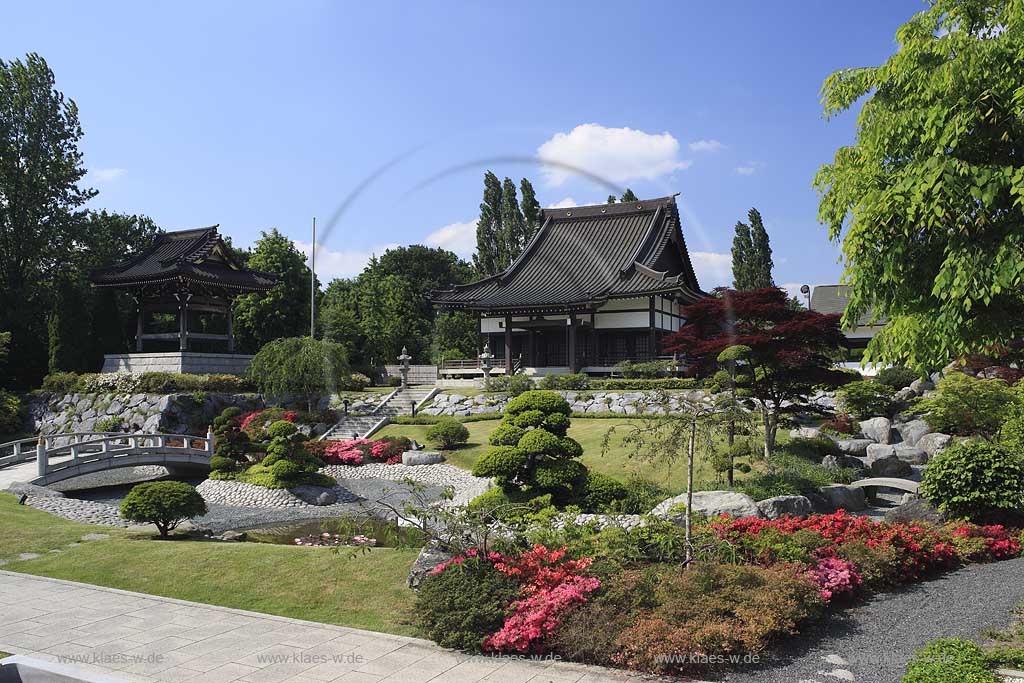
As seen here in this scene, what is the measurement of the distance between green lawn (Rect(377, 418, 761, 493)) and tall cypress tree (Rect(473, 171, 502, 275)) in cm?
1940

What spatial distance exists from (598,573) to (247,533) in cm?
1070

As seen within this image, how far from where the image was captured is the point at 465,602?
7043 millimetres

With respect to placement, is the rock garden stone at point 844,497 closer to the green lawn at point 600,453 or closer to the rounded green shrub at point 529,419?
the green lawn at point 600,453

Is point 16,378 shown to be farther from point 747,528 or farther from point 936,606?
point 936,606

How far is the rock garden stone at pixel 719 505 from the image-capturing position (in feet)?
33.4

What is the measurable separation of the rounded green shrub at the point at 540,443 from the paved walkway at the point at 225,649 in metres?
5.92

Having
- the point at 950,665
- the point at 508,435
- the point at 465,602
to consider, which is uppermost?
the point at 508,435

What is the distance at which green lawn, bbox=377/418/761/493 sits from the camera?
51.7 feet

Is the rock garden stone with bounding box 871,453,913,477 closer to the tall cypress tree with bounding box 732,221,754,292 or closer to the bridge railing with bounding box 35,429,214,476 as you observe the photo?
the bridge railing with bounding box 35,429,214,476

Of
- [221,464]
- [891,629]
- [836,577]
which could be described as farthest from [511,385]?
[891,629]

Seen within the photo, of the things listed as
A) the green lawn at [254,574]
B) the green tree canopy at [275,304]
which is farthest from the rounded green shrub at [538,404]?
the green tree canopy at [275,304]

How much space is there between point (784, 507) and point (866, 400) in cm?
1349

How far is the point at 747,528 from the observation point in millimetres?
8797

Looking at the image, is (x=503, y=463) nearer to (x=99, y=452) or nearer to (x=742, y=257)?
(x=99, y=452)
